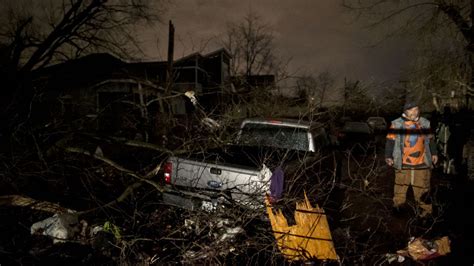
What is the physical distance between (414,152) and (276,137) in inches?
87.4

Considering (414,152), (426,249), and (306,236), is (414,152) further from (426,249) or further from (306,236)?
(306,236)

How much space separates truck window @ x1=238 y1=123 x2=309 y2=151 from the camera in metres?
5.09

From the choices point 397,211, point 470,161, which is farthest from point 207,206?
point 470,161

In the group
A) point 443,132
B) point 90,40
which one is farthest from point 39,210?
point 443,132

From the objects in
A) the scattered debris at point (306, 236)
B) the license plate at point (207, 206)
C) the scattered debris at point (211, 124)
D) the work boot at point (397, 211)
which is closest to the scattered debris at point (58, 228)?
the license plate at point (207, 206)

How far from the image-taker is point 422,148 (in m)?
4.75

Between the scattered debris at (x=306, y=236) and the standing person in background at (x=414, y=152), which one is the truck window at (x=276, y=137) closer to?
the standing person in background at (x=414, y=152)

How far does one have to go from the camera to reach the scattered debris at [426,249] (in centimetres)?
319

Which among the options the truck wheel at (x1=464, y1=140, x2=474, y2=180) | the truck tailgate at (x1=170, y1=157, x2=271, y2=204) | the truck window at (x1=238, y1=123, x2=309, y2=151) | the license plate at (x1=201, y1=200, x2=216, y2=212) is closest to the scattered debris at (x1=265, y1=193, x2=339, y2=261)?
the truck tailgate at (x1=170, y1=157, x2=271, y2=204)

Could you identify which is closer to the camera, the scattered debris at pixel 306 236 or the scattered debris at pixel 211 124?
the scattered debris at pixel 306 236

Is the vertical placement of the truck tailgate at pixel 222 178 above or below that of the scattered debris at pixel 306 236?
above

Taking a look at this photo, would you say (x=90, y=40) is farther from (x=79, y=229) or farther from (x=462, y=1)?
(x=462, y=1)

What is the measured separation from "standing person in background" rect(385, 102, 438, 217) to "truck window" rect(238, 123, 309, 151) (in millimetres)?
1479

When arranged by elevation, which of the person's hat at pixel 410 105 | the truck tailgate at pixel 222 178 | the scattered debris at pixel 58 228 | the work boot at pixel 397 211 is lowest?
the work boot at pixel 397 211
